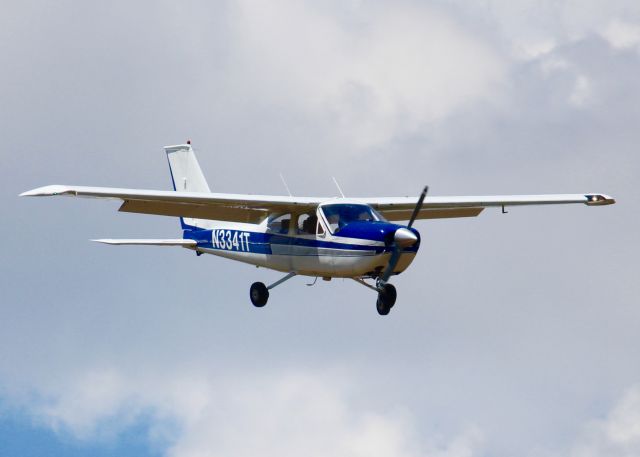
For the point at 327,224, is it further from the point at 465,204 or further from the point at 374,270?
the point at 465,204

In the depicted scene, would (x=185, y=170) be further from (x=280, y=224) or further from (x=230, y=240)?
(x=280, y=224)

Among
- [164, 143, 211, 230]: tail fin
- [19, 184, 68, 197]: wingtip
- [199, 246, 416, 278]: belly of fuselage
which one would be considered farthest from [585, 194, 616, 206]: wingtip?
[19, 184, 68, 197]: wingtip

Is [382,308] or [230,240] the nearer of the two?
[382,308]

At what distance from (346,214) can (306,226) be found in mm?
1498

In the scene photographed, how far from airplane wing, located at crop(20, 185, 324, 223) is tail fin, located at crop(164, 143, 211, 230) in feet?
14.3

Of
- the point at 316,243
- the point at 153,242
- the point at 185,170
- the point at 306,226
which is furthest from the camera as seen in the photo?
the point at 185,170

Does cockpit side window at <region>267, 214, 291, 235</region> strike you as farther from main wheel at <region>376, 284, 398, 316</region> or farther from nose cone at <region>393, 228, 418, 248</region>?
nose cone at <region>393, 228, 418, 248</region>

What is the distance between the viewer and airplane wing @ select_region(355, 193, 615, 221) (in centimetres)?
3956

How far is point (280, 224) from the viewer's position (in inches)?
1542

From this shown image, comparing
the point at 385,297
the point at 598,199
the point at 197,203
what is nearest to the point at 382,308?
the point at 385,297

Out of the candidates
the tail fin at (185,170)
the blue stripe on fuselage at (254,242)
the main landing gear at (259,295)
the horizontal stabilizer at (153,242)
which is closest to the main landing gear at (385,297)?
the blue stripe on fuselage at (254,242)

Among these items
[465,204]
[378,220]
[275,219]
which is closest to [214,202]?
[275,219]

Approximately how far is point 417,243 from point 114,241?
9138 mm

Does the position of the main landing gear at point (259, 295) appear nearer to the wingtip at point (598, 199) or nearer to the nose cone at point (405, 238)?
the nose cone at point (405, 238)
